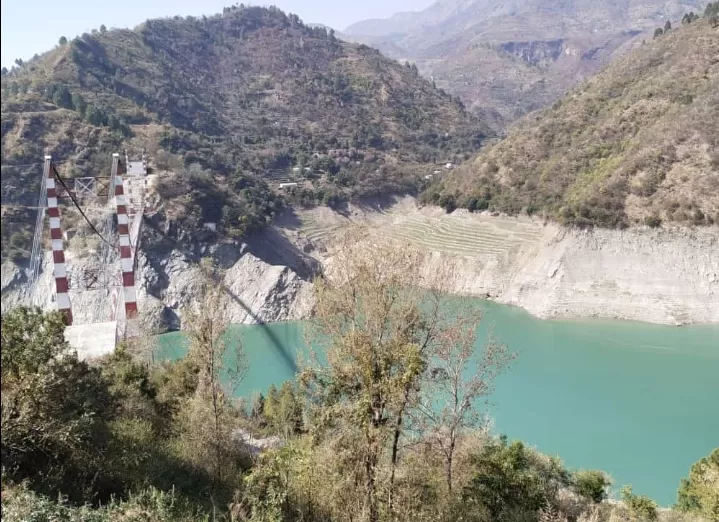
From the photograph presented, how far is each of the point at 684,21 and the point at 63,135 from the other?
139 ft

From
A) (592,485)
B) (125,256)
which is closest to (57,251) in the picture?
(125,256)

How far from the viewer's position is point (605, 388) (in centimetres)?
1778

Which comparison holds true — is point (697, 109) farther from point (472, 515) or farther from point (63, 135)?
point (63, 135)

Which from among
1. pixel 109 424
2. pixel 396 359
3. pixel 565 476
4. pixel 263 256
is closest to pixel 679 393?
pixel 565 476

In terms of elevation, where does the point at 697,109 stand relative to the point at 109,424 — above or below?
above

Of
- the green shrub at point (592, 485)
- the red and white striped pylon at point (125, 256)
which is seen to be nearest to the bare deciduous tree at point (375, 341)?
the green shrub at point (592, 485)

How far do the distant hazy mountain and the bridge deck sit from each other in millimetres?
82331

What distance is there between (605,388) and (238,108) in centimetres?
4881

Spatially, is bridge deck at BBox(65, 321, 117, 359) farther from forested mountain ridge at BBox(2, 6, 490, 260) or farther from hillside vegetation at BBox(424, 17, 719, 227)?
hillside vegetation at BBox(424, 17, 719, 227)

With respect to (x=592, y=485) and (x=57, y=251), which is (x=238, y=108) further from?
(x=592, y=485)

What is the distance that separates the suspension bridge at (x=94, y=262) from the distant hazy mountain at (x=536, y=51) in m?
75.6

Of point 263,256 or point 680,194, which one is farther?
point 263,256

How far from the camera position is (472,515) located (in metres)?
7.66

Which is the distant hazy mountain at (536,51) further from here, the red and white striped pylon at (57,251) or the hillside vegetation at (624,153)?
the red and white striped pylon at (57,251)
